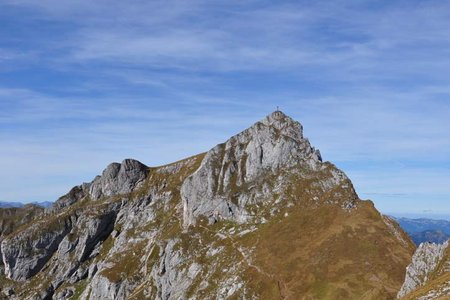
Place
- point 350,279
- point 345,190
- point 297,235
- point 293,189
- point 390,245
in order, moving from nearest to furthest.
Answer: point 350,279 < point 390,245 < point 297,235 < point 345,190 < point 293,189

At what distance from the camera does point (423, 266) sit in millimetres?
115250

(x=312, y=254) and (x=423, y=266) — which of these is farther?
(x=312, y=254)

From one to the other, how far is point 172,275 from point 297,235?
2326 inches

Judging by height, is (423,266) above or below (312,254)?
below

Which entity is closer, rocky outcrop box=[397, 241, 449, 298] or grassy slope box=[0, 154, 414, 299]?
rocky outcrop box=[397, 241, 449, 298]

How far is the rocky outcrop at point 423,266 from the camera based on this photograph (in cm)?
11250

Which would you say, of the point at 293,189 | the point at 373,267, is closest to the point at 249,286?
the point at 373,267

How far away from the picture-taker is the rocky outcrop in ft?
369

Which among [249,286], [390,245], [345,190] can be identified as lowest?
[249,286]

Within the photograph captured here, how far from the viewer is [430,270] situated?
113 metres

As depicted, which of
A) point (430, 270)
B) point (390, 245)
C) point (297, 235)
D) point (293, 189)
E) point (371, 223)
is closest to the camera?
point (430, 270)

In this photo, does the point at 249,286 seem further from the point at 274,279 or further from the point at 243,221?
the point at 243,221

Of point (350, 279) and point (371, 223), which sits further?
point (371, 223)

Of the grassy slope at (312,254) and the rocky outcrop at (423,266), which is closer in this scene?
the rocky outcrop at (423,266)
